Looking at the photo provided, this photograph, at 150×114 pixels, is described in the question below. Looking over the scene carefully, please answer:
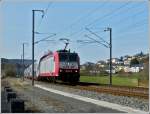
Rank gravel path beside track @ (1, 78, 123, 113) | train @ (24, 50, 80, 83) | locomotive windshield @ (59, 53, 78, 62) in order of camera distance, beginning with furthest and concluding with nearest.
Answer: locomotive windshield @ (59, 53, 78, 62)
train @ (24, 50, 80, 83)
gravel path beside track @ (1, 78, 123, 113)

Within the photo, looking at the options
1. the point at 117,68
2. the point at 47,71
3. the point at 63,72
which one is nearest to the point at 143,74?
the point at 47,71

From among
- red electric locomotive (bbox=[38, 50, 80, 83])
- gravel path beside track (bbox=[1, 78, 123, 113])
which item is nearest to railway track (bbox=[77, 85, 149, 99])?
gravel path beside track (bbox=[1, 78, 123, 113])

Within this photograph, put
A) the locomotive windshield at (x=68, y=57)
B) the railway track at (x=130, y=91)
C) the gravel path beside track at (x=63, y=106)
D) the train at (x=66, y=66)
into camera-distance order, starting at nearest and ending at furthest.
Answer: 1. the gravel path beside track at (x=63, y=106)
2. the railway track at (x=130, y=91)
3. the train at (x=66, y=66)
4. the locomotive windshield at (x=68, y=57)

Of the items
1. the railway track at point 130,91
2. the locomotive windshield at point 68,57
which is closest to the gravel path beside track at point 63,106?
the railway track at point 130,91

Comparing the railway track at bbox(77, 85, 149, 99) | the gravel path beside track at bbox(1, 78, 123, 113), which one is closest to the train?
the railway track at bbox(77, 85, 149, 99)

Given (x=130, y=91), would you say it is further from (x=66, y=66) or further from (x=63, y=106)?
(x=66, y=66)

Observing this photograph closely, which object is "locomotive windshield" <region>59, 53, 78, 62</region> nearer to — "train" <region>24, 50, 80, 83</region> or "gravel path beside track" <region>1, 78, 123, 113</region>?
"train" <region>24, 50, 80, 83</region>

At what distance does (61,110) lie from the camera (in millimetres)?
17234

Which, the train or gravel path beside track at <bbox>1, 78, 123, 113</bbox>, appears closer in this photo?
gravel path beside track at <bbox>1, 78, 123, 113</bbox>

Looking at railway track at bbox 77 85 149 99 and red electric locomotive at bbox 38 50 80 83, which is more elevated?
red electric locomotive at bbox 38 50 80 83

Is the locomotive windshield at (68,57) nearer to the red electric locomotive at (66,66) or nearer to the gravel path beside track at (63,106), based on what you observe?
the red electric locomotive at (66,66)

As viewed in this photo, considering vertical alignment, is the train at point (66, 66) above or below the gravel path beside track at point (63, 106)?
above

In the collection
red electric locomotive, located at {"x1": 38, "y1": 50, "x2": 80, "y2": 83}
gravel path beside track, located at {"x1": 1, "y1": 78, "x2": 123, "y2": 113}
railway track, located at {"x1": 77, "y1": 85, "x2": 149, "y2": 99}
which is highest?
red electric locomotive, located at {"x1": 38, "y1": 50, "x2": 80, "y2": 83}

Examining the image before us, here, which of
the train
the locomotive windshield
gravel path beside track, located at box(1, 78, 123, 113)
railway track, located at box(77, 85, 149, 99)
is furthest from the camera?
the locomotive windshield
